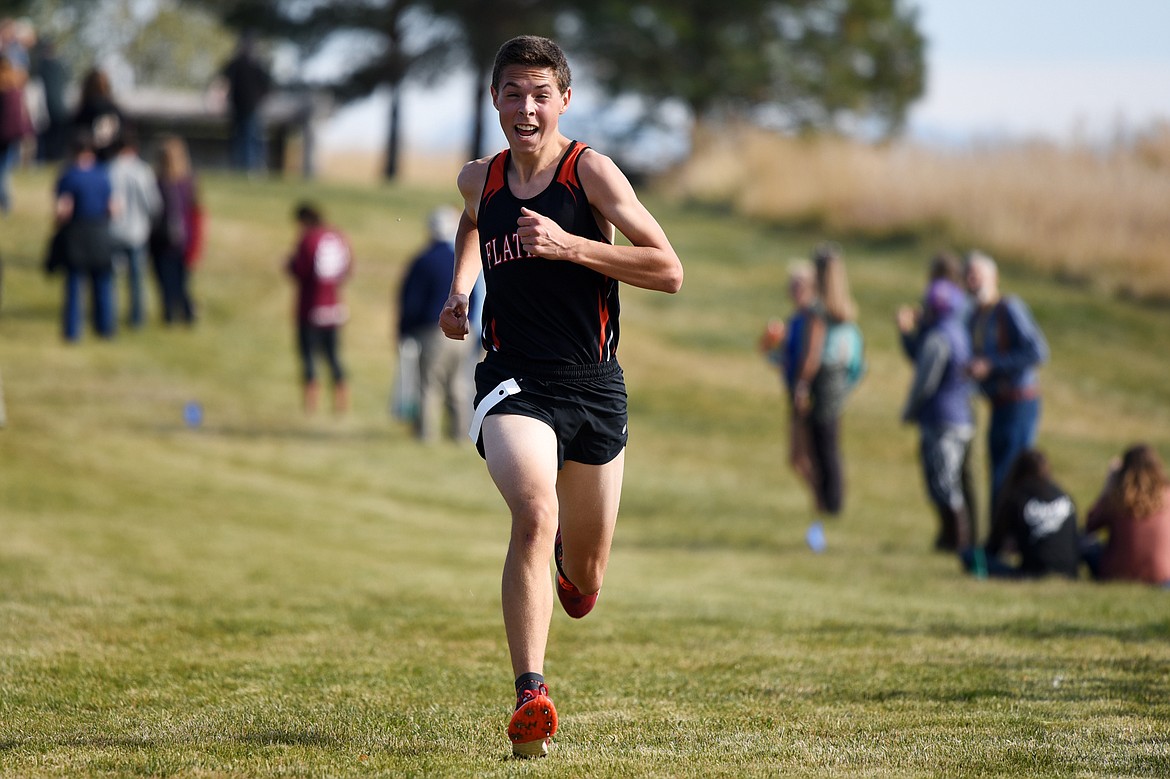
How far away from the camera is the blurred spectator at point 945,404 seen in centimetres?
1191

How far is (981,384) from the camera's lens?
11914 millimetres

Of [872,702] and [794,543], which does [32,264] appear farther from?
[872,702]

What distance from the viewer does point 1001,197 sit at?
27.6 meters

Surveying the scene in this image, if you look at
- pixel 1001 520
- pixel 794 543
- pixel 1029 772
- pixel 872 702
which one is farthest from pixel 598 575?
pixel 794 543

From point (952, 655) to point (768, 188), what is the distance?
84.4 feet

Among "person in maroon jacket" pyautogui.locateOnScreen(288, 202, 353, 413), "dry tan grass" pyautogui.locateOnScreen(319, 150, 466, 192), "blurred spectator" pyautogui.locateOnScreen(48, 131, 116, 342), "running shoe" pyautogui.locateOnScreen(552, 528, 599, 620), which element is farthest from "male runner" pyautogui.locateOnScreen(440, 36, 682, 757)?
"dry tan grass" pyautogui.locateOnScreen(319, 150, 466, 192)

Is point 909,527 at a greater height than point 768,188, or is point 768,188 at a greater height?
point 768,188

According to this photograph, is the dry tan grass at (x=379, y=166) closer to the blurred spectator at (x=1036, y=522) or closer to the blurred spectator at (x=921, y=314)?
the blurred spectator at (x=921, y=314)

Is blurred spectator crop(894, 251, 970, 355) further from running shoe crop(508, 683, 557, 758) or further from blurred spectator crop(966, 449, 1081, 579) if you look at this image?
running shoe crop(508, 683, 557, 758)

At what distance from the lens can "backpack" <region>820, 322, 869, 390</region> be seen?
528 inches

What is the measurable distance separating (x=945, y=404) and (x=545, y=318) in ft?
24.0

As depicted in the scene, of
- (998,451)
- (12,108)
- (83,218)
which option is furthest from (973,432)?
(12,108)

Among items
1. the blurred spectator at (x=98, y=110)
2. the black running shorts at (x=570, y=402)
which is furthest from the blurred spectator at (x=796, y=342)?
the blurred spectator at (x=98, y=110)

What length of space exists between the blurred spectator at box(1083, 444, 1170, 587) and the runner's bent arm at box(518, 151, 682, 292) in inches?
239
